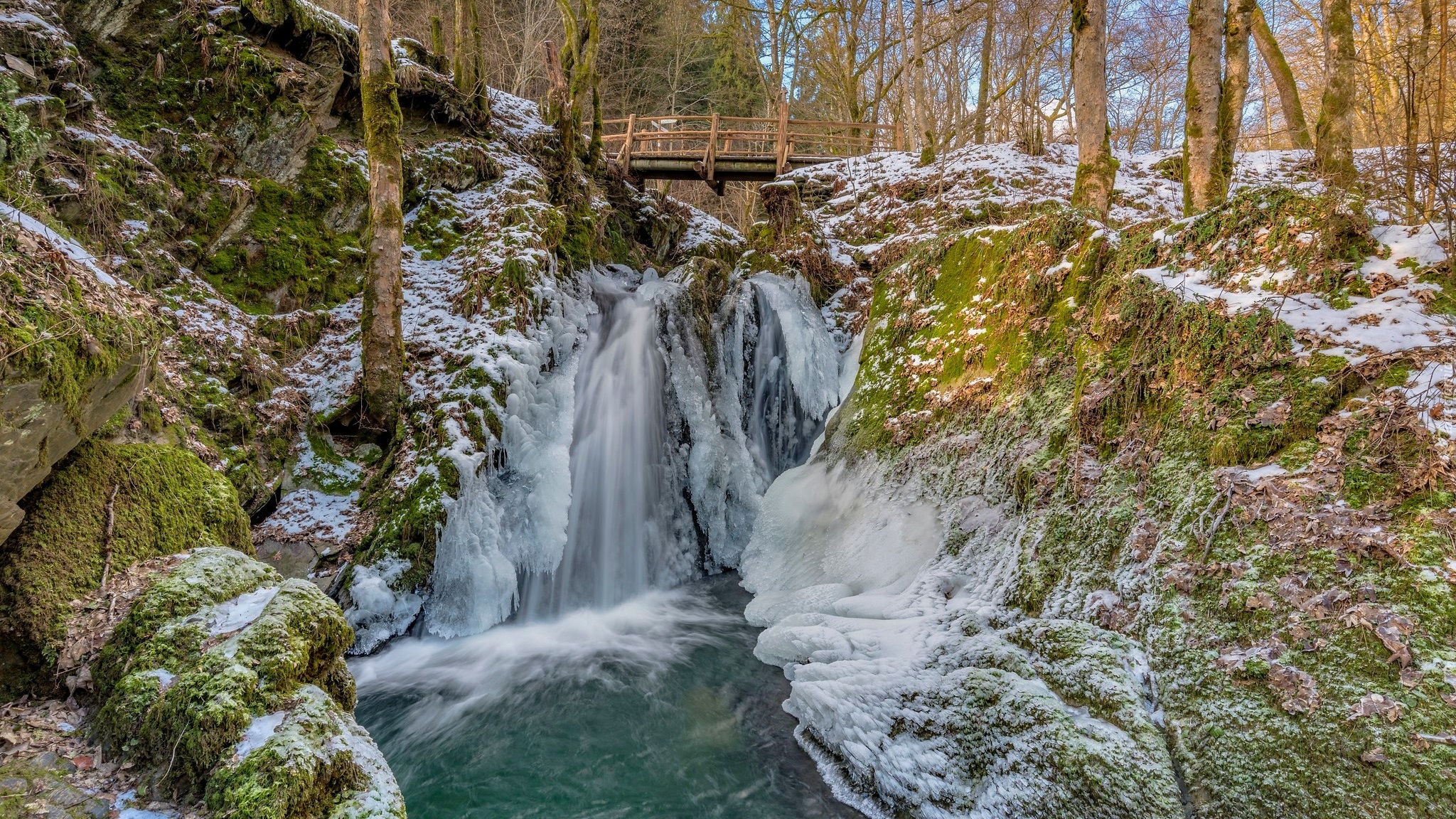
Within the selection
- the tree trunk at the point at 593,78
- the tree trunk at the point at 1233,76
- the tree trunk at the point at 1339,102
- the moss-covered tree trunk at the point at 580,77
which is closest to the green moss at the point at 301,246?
the moss-covered tree trunk at the point at 580,77

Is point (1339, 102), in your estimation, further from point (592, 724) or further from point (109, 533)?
point (109, 533)

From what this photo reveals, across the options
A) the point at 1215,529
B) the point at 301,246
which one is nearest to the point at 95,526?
the point at 301,246

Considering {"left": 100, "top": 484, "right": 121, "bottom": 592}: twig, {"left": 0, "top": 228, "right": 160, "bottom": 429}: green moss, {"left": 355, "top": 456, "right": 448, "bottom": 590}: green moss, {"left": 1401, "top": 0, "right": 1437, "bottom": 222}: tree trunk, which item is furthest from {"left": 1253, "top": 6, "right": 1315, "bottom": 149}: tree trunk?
{"left": 100, "top": 484, "right": 121, "bottom": 592}: twig

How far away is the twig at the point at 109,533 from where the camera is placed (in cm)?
296

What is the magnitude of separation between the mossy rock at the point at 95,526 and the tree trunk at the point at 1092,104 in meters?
7.89

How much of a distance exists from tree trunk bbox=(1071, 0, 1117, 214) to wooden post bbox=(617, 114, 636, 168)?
981 centimetres

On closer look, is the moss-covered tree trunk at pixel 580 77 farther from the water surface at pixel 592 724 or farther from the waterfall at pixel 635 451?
the water surface at pixel 592 724

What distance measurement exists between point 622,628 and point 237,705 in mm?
4163

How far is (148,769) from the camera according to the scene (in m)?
2.31

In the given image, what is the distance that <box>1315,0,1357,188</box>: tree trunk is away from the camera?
20.6ft

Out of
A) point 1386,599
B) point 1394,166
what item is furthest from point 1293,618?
point 1394,166

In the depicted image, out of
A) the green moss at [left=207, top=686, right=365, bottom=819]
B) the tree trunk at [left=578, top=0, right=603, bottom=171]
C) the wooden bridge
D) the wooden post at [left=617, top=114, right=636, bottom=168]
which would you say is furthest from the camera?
the wooden bridge

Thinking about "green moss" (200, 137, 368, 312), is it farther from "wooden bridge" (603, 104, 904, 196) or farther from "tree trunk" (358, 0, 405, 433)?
"wooden bridge" (603, 104, 904, 196)

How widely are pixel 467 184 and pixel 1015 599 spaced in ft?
30.1
